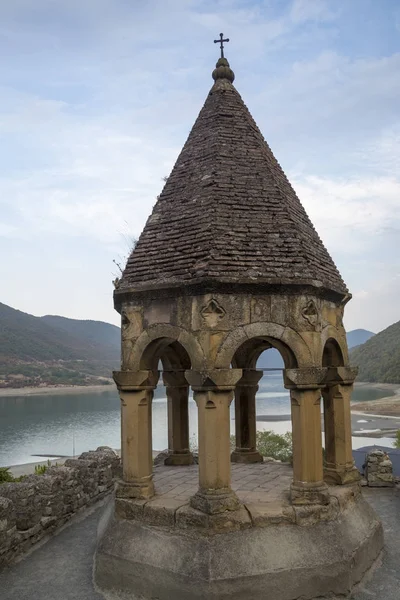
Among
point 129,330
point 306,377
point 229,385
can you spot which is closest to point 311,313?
point 306,377

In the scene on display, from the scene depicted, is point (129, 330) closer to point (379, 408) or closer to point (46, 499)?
point (46, 499)

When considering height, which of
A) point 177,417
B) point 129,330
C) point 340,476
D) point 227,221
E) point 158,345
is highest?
point 227,221

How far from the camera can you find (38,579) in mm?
6297

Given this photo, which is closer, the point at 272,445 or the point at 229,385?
the point at 229,385

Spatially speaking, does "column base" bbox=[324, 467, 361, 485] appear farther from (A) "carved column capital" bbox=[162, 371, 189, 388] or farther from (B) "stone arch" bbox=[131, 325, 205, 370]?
(A) "carved column capital" bbox=[162, 371, 189, 388]

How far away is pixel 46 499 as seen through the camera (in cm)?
779

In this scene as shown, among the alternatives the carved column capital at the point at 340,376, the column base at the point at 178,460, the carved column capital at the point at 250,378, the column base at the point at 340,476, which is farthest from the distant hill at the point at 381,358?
the carved column capital at the point at 340,376

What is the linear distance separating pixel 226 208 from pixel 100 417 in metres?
39.8

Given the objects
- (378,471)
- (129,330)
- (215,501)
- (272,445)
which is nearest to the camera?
(215,501)

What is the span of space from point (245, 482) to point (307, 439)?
167 cm

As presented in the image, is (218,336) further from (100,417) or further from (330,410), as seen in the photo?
(100,417)

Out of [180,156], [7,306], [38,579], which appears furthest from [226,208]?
[7,306]

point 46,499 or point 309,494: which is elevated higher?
point 309,494

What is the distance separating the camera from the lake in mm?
30709
